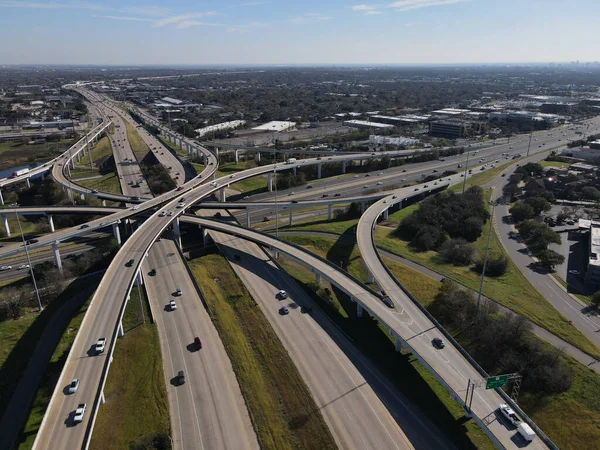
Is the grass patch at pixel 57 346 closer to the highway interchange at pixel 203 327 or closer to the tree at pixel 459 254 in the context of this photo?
the highway interchange at pixel 203 327

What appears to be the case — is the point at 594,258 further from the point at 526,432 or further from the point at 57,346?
the point at 57,346

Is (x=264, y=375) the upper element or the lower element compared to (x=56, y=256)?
lower

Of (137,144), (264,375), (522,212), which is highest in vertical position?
(137,144)

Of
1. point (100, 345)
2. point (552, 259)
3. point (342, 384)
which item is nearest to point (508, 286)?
point (552, 259)

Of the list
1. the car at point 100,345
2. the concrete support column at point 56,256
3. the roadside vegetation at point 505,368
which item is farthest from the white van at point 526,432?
the concrete support column at point 56,256

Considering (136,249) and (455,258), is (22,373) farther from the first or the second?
(455,258)

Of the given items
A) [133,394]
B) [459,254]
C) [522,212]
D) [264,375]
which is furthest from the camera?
[522,212]

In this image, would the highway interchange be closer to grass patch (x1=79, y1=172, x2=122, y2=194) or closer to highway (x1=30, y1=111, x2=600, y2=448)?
highway (x1=30, y1=111, x2=600, y2=448)

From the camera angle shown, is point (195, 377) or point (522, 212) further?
point (522, 212)
